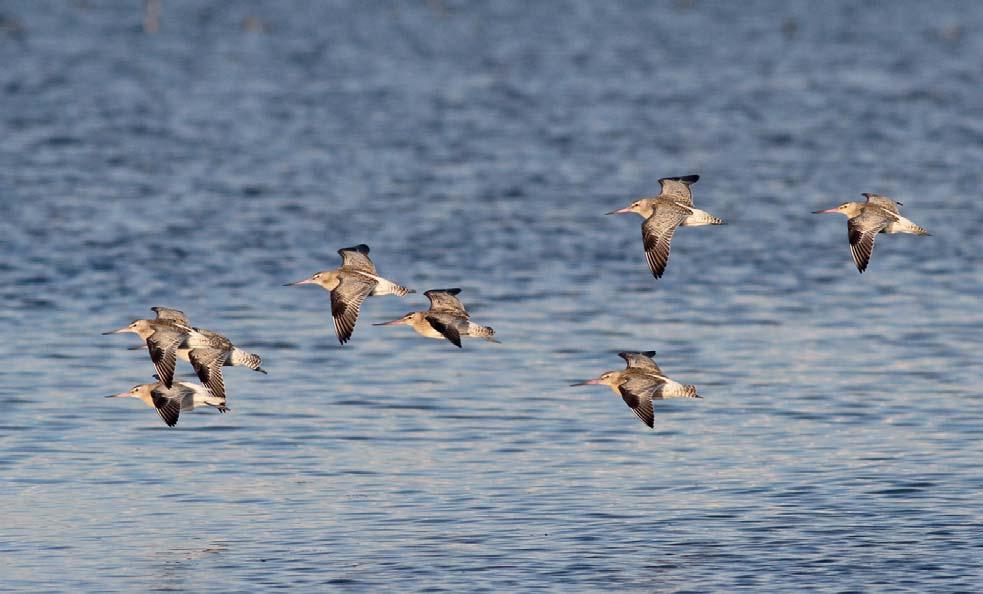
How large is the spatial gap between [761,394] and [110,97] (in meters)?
36.4

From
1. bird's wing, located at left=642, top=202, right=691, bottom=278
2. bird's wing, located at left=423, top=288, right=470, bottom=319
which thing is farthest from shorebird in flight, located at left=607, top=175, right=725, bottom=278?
bird's wing, located at left=423, top=288, right=470, bottom=319

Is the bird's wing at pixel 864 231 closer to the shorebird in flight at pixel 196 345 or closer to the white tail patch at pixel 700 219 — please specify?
the white tail patch at pixel 700 219

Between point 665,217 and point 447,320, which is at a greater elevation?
point 665,217

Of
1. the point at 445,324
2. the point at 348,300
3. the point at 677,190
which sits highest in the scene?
the point at 677,190

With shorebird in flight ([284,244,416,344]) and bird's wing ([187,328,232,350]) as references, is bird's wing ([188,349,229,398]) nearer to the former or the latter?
bird's wing ([187,328,232,350])

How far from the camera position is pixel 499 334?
29719mm

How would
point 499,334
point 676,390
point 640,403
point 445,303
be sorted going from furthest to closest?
point 499,334 < point 445,303 < point 676,390 < point 640,403

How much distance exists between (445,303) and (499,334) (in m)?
8.30

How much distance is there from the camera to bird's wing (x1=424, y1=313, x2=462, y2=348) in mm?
19719

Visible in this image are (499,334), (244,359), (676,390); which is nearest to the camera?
(676,390)

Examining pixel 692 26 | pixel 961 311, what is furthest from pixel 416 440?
pixel 692 26

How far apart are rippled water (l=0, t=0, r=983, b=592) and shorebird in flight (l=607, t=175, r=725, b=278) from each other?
9.44 ft

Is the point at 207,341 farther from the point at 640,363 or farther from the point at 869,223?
the point at 869,223

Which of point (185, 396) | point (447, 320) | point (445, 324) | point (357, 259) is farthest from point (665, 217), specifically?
point (185, 396)
